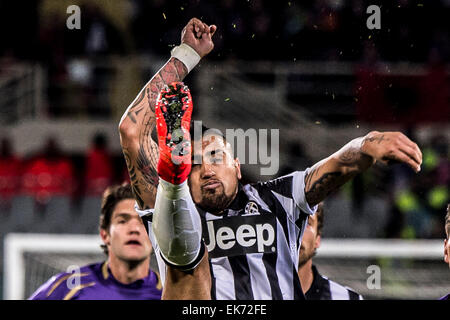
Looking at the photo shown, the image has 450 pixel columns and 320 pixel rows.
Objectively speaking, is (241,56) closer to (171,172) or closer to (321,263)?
(321,263)

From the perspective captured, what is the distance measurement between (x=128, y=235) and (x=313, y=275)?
3.13 feet

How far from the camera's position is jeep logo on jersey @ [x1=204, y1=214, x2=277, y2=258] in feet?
10.7

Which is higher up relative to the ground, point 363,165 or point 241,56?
point 241,56

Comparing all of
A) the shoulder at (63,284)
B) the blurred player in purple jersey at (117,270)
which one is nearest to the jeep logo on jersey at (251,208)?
the blurred player in purple jersey at (117,270)

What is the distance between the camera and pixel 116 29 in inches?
372

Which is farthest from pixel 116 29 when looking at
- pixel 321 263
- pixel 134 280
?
pixel 134 280

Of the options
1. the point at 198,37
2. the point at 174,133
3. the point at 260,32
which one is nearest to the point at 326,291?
the point at 198,37

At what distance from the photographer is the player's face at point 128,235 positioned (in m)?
4.34

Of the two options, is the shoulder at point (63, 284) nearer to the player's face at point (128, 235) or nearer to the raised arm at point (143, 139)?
the player's face at point (128, 235)

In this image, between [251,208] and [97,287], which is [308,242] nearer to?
[251,208]

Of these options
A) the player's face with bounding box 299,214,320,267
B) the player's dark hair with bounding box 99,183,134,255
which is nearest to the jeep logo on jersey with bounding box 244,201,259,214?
the player's face with bounding box 299,214,320,267

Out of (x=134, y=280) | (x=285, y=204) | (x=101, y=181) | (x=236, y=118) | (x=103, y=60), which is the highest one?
(x=103, y=60)

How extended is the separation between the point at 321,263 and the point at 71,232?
257 centimetres

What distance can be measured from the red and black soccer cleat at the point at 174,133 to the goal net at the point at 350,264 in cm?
302
